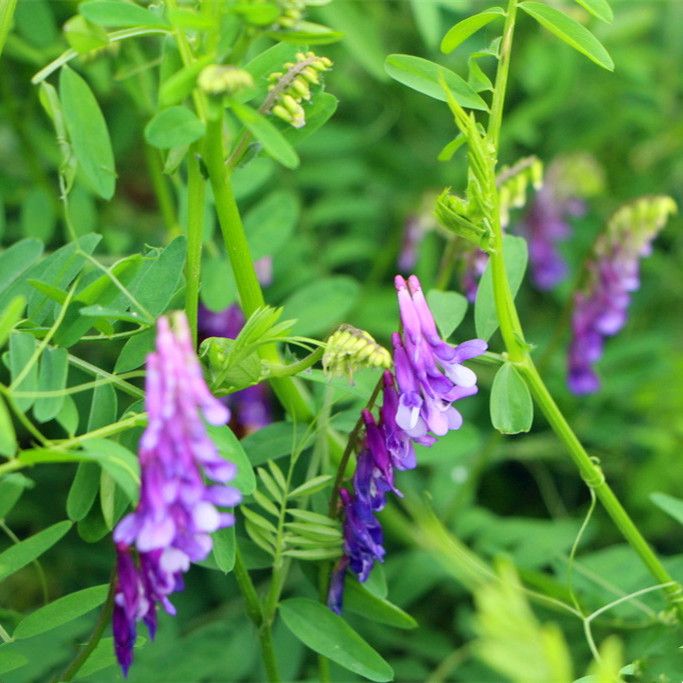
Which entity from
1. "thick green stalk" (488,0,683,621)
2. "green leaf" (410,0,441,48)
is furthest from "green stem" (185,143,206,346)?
"green leaf" (410,0,441,48)

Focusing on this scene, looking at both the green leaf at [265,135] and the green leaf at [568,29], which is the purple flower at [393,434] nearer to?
the green leaf at [265,135]

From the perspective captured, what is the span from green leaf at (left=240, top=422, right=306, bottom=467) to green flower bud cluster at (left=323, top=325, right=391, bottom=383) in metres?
0.30

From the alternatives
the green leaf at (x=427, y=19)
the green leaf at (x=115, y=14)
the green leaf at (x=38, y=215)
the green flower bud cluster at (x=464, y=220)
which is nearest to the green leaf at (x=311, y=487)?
the green flower bud cluster at (x=464, y=220)

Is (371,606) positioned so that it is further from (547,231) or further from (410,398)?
(547,231)

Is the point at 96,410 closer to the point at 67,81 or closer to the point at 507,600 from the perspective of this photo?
the point at 67,81

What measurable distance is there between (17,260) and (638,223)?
3.66 feet

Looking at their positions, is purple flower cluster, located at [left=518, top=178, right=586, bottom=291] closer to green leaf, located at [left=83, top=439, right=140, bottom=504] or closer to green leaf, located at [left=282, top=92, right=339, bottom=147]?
green leaf, located at [left=282, top=92, right=339, bottom=147]

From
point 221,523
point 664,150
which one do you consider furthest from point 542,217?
point 221,523

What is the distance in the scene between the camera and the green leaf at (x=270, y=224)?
1.46m

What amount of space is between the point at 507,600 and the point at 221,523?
0.25m

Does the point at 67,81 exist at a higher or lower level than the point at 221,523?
higher

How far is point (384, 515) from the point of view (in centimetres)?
157

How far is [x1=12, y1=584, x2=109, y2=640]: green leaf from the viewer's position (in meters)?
0.98

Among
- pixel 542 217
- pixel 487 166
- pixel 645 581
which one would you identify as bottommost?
pixel 645 581
